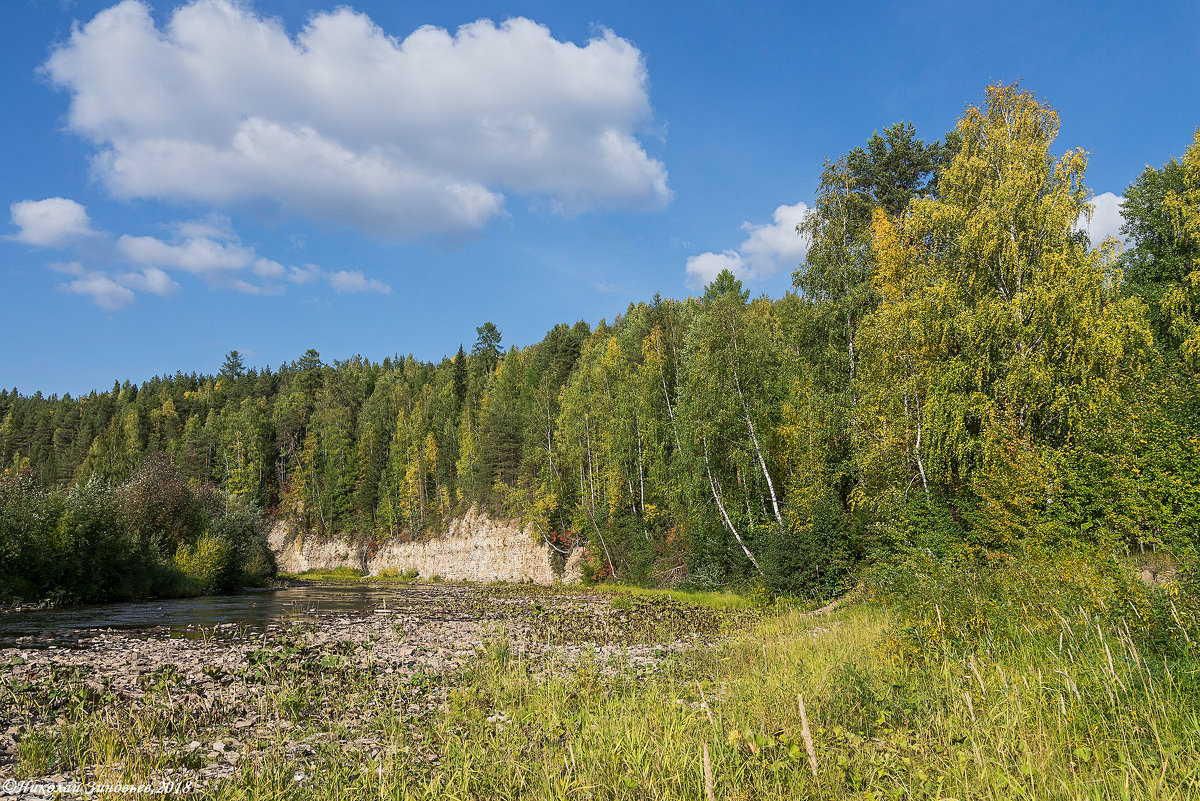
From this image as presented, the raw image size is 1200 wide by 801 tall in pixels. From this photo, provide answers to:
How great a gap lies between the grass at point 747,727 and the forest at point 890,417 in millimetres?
3387

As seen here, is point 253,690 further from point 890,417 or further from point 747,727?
point 890,417

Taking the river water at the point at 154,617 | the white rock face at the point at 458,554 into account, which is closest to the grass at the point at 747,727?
the river water at the point at 154,617

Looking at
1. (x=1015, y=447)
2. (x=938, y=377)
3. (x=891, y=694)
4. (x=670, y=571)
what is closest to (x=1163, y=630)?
(x=891, y=694)

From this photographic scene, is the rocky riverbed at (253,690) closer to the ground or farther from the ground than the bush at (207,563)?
closer to the ground

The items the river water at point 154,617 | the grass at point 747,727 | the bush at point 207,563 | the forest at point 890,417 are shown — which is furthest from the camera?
the bush at point 207,563

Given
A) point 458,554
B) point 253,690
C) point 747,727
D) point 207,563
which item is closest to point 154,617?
point 253,690

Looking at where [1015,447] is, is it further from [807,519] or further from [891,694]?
[891,694]

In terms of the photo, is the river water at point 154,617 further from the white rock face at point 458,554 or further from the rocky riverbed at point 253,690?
the white rock face at point 458,554

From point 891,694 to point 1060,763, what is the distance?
98.8 inches

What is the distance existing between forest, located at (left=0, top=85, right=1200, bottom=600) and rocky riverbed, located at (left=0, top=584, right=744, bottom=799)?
8640mm

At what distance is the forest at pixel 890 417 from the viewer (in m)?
16.8

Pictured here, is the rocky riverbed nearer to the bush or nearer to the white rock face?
the bush

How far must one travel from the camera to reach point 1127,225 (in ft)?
108

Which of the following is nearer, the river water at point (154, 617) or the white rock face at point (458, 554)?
the river water at point (154, 617)
